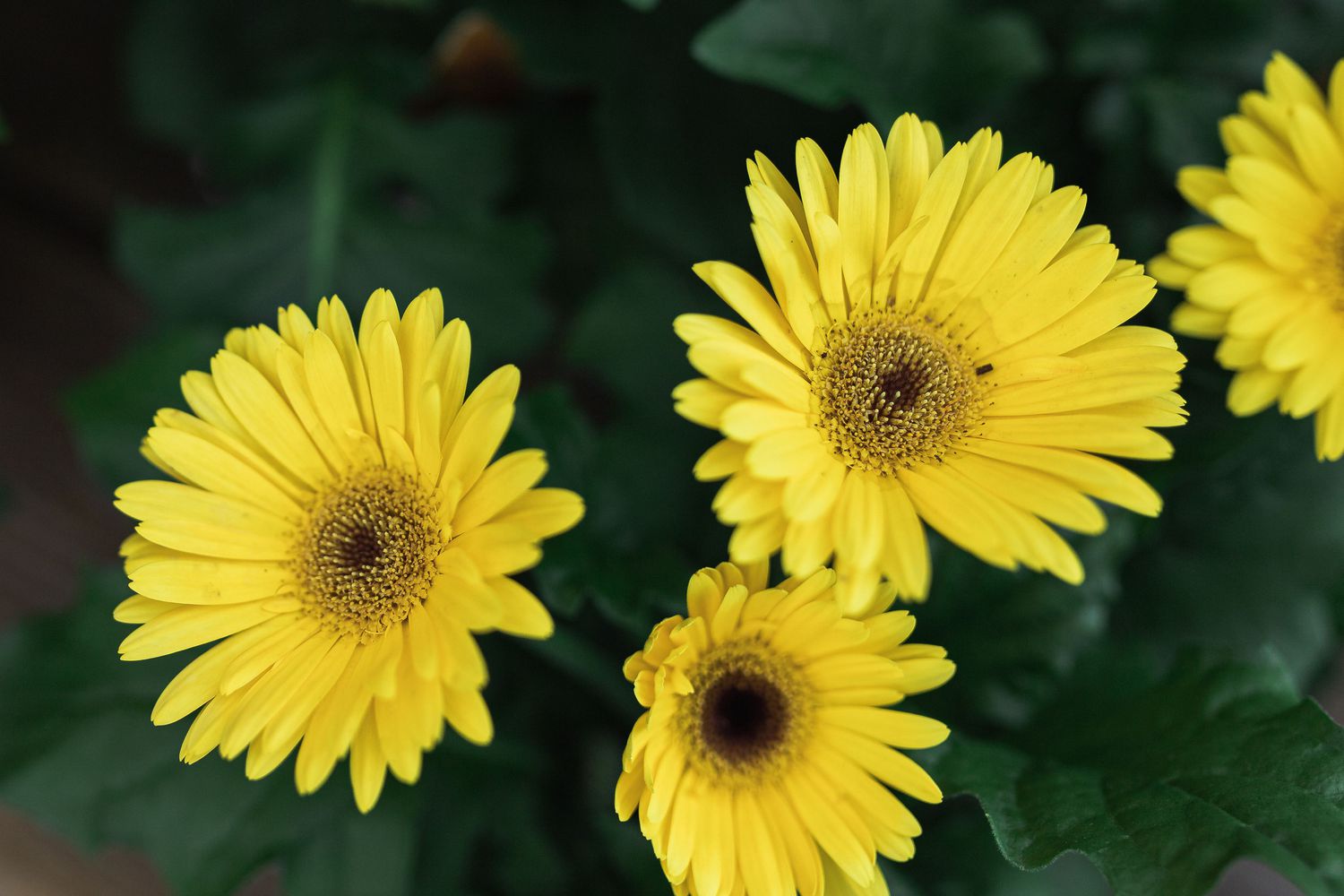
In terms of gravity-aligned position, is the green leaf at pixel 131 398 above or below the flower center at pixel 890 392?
above

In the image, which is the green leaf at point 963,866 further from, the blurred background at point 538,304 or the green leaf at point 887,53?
the green leaf at point 887,53

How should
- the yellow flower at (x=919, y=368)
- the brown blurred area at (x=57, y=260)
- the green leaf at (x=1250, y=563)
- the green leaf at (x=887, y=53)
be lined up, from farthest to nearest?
the brown blurred area at (x=57, y=260), the green leaf at (x=1250, y=563), the green leaf at (x=887, y=53), the yellow flower at (x=919, y=368)

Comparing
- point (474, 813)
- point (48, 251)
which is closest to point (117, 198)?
point (48, 251)

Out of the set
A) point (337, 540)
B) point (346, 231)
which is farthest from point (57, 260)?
point (337, 540)

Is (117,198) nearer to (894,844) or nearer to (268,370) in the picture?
(268,370)

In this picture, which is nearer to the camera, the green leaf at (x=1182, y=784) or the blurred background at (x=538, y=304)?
the green leaf at (x=1182, y=784)

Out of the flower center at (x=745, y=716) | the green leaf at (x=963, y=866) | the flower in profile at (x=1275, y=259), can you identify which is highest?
the flower in profile at (x=1275, y=259)

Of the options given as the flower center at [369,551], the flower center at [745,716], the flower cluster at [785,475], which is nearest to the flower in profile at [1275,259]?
the flower cluster at [785,475]

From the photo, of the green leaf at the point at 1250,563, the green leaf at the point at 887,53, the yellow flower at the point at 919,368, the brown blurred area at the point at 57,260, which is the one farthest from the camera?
the brown blurred area at the point at 57,260
